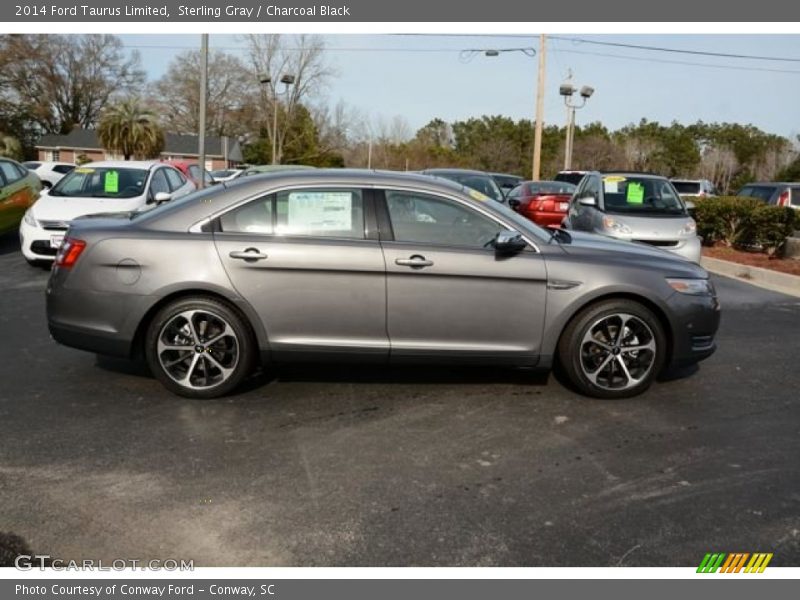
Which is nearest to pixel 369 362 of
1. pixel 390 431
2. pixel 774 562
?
pixel 390 431

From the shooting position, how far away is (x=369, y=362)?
4.98 metres

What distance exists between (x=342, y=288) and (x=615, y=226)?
259 inches

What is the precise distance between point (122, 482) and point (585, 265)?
129 inches

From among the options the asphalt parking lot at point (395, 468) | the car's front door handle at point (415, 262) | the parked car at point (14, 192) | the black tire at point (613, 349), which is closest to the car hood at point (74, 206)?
the parked car at point (14, 192)

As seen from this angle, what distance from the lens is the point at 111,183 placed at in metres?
10.7

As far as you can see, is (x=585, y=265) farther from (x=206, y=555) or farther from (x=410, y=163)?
(x=410, y=163)

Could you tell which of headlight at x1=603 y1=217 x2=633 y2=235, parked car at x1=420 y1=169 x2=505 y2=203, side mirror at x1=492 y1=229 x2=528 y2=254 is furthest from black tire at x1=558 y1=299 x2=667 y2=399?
parked car at x1=420 y1=169 x2=505 y2=203

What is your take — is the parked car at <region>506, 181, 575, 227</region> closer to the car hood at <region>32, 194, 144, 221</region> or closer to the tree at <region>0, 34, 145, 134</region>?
the car hood at <region>32, 194, 144, 221</region>

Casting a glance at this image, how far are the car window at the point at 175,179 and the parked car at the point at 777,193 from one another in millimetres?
12601

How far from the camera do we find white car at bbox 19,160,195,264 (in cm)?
967

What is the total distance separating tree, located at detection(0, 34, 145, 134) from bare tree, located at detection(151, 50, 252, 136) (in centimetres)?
500

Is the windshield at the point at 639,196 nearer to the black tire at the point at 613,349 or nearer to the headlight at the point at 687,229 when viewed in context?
the headlight at the point at 687,229

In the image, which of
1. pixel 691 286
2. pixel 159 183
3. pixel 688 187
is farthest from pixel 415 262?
pixel 688 187

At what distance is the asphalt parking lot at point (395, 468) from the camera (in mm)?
3143
